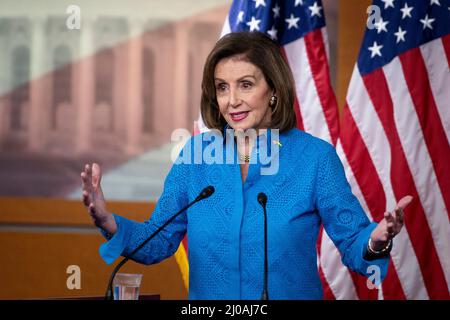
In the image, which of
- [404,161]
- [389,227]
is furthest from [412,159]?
[389,227]

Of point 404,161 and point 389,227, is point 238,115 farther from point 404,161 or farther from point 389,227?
point 404,161

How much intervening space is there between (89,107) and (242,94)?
1921mm

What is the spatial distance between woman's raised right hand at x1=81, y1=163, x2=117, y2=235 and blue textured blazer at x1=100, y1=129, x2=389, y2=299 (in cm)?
4

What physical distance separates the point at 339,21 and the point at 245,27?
2.59 ft

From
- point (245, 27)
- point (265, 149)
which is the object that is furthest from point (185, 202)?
point (245, 27)

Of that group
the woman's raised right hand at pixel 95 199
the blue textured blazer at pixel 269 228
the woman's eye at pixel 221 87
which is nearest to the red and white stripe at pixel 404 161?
the woman's eye at pixel 221 87

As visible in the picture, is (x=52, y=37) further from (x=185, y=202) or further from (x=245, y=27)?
(x=185, y=202)

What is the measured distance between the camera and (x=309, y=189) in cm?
193

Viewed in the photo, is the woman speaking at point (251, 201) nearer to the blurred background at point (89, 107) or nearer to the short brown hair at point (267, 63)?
the short brown hair at point (267, 63)

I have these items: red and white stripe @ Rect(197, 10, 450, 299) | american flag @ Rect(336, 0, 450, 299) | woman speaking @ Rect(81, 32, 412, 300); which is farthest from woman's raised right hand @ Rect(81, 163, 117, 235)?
american flag @ Rect(336, 0, 450, 299)

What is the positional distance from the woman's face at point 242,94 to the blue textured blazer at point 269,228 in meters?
0.10

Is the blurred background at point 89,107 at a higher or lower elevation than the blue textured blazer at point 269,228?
higher

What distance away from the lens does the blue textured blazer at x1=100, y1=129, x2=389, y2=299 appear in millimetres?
1861

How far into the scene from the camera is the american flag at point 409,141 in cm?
320
